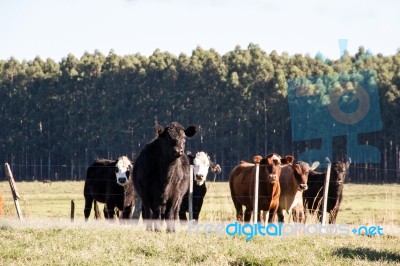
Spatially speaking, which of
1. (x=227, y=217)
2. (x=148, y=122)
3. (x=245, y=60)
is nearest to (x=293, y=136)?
Answer: (x=245, y=60)

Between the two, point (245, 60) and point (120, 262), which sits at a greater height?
point (245, 60)

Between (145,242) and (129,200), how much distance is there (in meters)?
6.88

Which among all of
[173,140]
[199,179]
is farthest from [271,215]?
[173,140]

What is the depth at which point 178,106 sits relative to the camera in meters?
81.2

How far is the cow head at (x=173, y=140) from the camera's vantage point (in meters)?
15.3

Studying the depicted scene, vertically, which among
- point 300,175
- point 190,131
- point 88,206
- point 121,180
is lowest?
point 88,206

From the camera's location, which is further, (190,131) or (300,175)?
(300,175)

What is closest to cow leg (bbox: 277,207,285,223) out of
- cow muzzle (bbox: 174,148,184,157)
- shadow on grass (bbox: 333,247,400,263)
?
cow muzzle (bbox: 174,148,184,157)

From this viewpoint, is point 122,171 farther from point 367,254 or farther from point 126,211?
point 367,254

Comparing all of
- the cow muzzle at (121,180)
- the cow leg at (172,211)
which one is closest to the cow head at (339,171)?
the cow muzzle at (121,180)

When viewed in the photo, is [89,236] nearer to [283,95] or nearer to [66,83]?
[283,95]

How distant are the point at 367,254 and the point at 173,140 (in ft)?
14.5

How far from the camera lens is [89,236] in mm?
13789

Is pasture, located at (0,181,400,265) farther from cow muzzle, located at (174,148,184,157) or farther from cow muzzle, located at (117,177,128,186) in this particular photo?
cow muzzle, located at (117,177,128,186)
